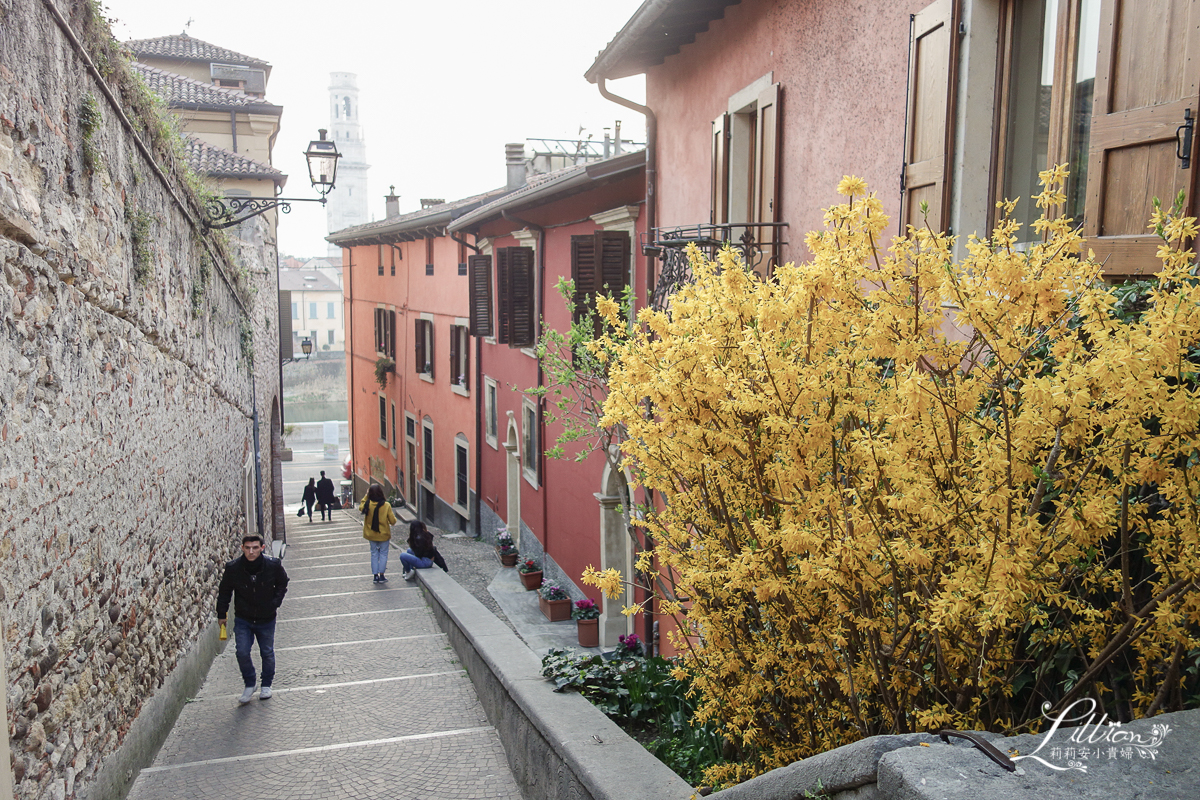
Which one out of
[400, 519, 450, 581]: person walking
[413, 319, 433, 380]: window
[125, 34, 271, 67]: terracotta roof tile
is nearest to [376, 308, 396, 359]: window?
[413, 319, 433, 380]: window

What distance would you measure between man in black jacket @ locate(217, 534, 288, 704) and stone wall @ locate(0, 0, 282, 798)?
39 centimetres

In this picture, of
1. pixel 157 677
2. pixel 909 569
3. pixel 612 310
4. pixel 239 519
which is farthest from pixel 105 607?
pixel 239 519

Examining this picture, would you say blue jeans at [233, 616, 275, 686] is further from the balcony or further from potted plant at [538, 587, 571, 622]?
potted plant at [538, 587, 571, 622]

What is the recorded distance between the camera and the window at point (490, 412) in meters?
17.3

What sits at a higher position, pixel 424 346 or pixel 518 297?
pixel 518 297

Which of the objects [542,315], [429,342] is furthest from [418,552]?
[429,342]

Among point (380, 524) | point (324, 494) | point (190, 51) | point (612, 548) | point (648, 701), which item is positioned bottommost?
point (324, 494)

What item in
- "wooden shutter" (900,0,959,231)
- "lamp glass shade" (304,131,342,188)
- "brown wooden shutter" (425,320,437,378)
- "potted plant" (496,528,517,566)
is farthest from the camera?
"brown wooden shutter" (425,320,437,378)

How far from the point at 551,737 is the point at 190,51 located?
25601 mm

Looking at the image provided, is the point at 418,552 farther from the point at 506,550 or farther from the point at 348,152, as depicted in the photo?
the point at 348,152

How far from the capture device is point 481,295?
16000mm

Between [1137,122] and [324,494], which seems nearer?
[1137,122]

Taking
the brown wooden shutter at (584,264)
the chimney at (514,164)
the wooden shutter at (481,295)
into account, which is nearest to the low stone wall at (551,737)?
the brown wooden shutter at (584,264)

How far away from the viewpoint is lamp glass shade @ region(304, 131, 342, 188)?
415 inches
